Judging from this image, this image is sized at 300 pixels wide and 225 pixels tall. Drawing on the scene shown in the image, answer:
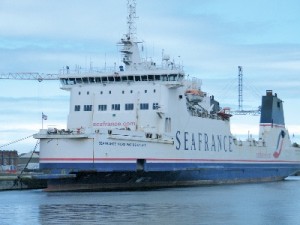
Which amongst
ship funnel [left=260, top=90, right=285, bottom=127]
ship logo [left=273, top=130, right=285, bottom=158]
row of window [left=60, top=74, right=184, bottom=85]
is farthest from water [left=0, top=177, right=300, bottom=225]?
ship logo [left=273, top=130, right=285, bottom=158]

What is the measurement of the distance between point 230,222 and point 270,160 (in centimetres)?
3633

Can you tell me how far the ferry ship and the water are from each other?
214 cm

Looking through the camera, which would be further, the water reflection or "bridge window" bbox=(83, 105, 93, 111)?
"bridge window" bbox=(83, 105, 93, 111)

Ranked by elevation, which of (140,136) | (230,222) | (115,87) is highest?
(115,87)

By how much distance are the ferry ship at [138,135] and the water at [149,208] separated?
2144mm

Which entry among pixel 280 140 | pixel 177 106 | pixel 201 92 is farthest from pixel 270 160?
pixel 177 106

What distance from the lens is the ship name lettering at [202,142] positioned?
4675cm

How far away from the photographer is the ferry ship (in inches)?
1564

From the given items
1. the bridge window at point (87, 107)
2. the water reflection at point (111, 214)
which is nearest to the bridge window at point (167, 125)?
the bridge window at point (87, 107)

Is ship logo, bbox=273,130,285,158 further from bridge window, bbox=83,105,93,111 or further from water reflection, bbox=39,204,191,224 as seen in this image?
water reflection, bbox=39,204,191,224

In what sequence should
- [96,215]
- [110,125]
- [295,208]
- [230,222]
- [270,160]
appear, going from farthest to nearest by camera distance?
[270,160], [110,125], [295,208], [96,215], [230,222]

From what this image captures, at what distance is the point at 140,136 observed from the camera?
42.4m

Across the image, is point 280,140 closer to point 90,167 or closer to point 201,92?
point 201,92

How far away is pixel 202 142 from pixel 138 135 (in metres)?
8.58
